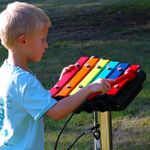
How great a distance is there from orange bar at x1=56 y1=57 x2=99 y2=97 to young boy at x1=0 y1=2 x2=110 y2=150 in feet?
1.47

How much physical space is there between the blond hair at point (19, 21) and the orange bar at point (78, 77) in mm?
661

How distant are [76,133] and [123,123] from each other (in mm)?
539

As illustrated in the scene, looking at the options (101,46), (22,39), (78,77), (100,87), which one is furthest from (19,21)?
(101,46)

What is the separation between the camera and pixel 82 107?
3.16 m

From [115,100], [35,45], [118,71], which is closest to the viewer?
[35,45]

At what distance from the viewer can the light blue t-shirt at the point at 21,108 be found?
2793 millimetres

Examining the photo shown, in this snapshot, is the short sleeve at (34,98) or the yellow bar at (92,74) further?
the yellow bar at (92,74)

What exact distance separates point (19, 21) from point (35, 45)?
0.57 ft

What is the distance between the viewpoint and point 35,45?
2.86m

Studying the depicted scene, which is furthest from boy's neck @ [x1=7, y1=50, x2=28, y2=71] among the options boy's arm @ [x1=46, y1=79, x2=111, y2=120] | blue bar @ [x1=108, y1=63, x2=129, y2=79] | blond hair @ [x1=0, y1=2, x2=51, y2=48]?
blue bar @ [x1=108, y1=63, x2=129, y2=79]

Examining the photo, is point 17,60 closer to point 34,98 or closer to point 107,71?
point 34,98

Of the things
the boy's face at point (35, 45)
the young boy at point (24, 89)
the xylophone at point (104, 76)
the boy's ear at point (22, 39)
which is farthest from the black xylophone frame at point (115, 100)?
the boy's ear at point (22, 39)

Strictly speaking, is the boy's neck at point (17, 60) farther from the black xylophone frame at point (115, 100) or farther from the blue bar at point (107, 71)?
the blue bar at point (107, 71)

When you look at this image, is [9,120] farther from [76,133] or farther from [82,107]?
[76,133]
